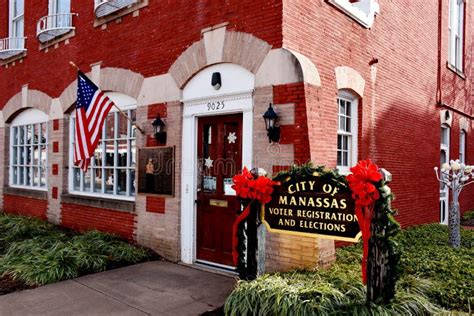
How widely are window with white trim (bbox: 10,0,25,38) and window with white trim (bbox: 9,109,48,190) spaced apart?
2.49 m

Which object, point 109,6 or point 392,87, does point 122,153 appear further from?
point 392,87

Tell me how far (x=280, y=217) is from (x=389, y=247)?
48.4 inches

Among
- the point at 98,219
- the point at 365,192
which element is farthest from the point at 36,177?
the point at 365,192

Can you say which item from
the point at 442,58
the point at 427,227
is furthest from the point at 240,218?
the point at 442,58

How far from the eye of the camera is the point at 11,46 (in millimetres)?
11680

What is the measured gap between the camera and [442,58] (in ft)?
36.4

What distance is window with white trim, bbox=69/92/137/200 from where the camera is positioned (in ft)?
26.9

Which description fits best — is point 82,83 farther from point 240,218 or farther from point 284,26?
point 240,218

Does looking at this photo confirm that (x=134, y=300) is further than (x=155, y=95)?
No

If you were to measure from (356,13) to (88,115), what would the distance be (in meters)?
5.18

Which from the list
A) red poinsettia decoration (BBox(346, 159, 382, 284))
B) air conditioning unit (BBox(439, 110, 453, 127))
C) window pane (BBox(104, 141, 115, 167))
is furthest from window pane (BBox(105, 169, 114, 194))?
air conditioning unit (BBox(439, 110, 453, 127))

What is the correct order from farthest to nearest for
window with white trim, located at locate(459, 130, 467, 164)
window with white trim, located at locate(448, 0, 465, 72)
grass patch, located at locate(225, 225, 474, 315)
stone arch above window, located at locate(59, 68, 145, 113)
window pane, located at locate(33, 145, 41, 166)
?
window with white trim, located at locate(459, 130, 467, 164), window with white trim, located at locate(448, 0, 465, 72), window pane, located at locate(33, 145, 41, 166), stone arch above window, located at locate(59, 68, 145, 113), grass patch, located at locate(225, 225, 474, 315)

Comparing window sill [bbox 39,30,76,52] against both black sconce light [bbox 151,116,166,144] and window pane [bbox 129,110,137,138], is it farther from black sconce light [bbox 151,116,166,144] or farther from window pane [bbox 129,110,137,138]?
black sconce light [bbox 151,116,166,144]

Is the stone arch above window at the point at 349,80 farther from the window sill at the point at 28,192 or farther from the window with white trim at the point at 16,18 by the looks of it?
the window with white trim at the point at 16,18
